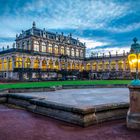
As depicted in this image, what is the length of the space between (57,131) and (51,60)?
76.1 meters

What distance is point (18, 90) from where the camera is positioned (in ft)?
58.7

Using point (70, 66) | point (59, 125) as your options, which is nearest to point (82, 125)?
point (59, 125)

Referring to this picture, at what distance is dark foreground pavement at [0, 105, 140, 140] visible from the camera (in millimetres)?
6223

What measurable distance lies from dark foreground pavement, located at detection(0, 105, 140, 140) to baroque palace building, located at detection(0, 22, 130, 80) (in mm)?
51907

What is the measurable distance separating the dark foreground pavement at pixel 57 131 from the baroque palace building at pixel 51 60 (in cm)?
5191

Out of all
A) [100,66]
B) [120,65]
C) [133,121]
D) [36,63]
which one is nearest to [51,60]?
[36,63]

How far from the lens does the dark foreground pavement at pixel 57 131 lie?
6.22 m

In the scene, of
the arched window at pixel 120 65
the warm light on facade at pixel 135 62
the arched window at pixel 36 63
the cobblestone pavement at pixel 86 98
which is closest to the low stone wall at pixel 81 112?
the cobblestone pavement at pixel 86 98

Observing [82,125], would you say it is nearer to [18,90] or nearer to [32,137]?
[32,137]

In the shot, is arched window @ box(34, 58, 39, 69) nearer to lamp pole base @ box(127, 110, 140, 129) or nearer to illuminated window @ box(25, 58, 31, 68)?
illuminated window @ box(25, 58, 31, 68)

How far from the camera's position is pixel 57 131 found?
22.7 ft

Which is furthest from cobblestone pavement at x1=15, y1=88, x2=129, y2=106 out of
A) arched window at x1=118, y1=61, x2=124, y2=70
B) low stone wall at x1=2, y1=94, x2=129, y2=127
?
arched window at x1=118, y1=61, x2=124, y2=70

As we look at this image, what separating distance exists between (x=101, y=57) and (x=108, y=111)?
297 ft

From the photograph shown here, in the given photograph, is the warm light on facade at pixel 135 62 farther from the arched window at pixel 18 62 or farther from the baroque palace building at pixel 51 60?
the arched window at pixel 18 62
